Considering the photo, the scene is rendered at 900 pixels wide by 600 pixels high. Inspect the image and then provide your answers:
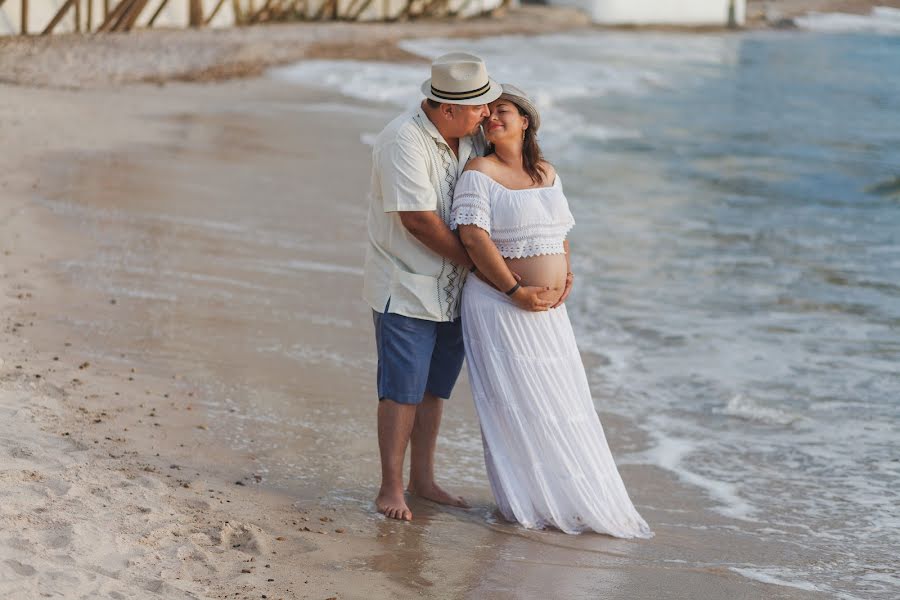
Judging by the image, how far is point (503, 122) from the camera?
4.24 meters

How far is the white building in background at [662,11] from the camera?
129 ft

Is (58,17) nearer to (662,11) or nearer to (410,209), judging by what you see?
(410,209)

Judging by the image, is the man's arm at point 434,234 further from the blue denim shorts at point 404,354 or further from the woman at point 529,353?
the blue denim shorts at point 404,354

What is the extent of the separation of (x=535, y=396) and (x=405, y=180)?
801 mm

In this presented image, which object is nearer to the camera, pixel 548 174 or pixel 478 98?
pixel 478 98

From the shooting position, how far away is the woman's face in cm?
424

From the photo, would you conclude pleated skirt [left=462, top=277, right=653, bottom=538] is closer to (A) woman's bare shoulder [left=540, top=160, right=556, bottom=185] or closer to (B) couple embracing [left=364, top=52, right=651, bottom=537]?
(B) couple embracing [left=364, top=52, right=651, bottom=537]

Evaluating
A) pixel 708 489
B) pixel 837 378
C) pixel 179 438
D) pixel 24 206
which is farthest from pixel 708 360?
pixel 24 206

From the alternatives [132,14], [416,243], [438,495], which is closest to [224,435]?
[438,495]

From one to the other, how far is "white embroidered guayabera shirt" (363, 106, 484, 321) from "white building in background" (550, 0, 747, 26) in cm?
3614

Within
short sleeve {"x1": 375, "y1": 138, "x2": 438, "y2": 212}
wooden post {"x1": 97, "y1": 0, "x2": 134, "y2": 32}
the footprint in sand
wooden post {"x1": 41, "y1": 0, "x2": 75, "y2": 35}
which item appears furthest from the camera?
wooden post {"x1": 97, "y1": 0, "x2": 134, "y2": 32}

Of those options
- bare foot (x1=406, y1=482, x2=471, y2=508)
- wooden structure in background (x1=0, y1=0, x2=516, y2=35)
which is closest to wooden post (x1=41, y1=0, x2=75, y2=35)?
wooden structure in background (x1=0, y1=0, x2=516, y2=35)

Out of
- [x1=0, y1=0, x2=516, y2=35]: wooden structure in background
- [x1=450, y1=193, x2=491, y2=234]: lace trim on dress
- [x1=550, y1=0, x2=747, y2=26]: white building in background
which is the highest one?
[x1=450, y1=193, x2=491, y2=234]: lace trim on dress

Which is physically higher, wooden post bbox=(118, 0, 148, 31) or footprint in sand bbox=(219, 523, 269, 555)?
footprint in sand bbox=(219, 523, 269, 555)
